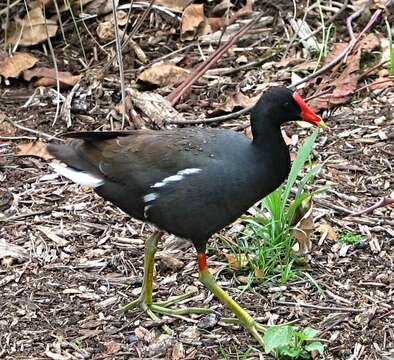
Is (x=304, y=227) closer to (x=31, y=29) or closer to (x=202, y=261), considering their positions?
(x=202, y=261)

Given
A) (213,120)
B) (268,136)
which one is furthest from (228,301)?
(213,120)

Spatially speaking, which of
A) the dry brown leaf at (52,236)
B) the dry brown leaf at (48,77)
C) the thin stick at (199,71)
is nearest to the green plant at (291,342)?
the dry brown leaf at (52,236)

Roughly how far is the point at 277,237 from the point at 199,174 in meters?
0.73

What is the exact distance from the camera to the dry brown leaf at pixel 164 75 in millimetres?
6688

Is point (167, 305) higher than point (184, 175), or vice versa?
point (184, 175)

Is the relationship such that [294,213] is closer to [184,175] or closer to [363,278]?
[363,278]

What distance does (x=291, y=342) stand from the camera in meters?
4.32

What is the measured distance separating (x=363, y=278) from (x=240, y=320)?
76 cm

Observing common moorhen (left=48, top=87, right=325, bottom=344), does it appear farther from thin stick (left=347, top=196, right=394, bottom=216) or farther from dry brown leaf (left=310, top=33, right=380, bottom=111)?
dry brown leaf (left=310, top=33, right=380, bottom=111)

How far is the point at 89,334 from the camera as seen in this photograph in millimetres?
4621

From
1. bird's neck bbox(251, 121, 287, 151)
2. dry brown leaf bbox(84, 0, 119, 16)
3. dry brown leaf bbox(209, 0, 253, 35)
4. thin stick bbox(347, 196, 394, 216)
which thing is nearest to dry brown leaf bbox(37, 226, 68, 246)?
bird's neck bbox(251, 121, 287, 151)

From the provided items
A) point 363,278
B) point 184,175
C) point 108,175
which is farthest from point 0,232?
point 363,278

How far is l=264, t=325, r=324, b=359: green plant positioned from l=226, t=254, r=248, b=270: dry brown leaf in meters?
0.65

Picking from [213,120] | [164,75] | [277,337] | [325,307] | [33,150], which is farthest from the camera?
[164,75]
